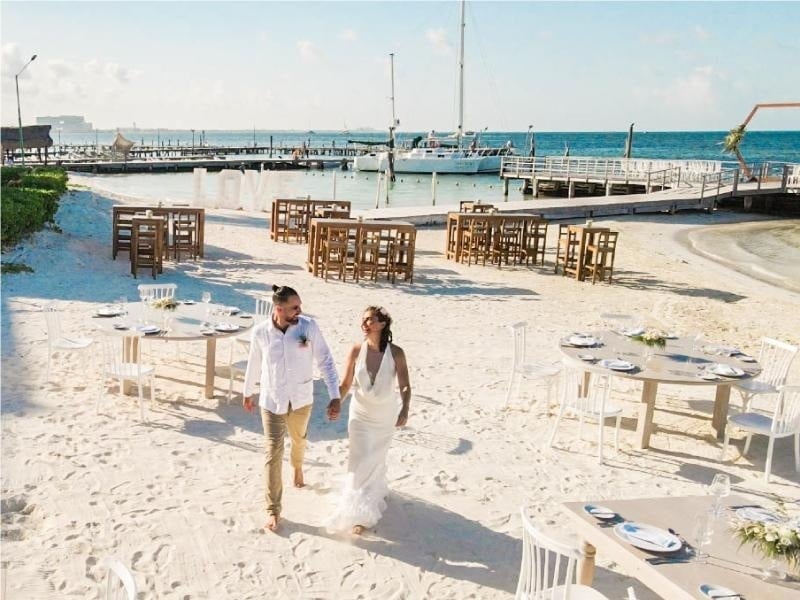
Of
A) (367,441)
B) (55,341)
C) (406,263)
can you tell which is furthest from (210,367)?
(406,263)

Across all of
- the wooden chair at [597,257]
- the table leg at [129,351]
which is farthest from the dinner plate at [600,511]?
the wooden chair at [597,257]

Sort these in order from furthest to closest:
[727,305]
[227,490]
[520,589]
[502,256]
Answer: [502,256] < [727,305] < [227,490] < [520,589]

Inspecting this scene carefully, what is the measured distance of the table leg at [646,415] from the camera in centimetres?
700

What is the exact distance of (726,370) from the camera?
699 centimetres

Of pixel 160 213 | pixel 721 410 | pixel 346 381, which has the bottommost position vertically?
pixel 721 410

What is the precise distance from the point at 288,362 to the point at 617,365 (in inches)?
129

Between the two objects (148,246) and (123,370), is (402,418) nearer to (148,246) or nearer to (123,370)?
(123,370)

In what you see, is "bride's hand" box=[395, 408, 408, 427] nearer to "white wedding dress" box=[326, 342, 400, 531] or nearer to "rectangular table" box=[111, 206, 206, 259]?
"white wedding dress" box=[326, 342, 400, 531]

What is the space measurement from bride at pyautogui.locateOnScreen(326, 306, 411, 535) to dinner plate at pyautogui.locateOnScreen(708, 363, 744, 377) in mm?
3344

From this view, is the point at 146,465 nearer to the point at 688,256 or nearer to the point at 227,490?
the point at 227,490

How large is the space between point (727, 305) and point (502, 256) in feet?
17.9

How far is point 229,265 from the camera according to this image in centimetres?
1564

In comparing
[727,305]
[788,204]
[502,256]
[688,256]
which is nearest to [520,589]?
[727,305]

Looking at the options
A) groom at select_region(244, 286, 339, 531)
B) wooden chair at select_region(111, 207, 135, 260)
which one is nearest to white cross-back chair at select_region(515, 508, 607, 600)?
groom at select_region(244, 286, 339, 531)
